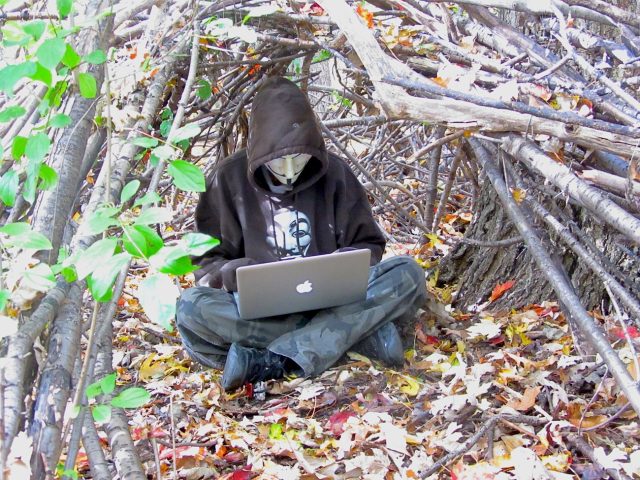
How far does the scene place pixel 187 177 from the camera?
148cm

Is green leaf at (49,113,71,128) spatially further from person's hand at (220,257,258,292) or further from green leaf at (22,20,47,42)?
person's hand at (220,257,258,292)

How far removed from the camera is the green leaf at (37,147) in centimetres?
146

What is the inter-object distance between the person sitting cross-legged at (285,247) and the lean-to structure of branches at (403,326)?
0.43 ft

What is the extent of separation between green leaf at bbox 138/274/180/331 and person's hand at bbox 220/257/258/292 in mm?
1964

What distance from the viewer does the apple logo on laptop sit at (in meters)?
2.86

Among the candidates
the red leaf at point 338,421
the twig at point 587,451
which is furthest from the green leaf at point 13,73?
the twig at point 587,451

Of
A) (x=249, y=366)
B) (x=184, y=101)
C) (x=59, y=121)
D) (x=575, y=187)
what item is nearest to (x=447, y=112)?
(x=575, y=187)

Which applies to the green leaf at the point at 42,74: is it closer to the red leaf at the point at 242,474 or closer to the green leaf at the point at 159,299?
the green leaf at the point at 159,299

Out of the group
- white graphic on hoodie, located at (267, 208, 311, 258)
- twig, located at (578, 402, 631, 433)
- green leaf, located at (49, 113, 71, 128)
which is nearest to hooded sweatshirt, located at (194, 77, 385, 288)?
white graphic on hoodie, located at (267, 208, 311, 258)

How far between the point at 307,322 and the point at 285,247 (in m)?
0.35

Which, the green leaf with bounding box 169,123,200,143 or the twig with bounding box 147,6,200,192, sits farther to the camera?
the twig with bounding box 147,6,200,192

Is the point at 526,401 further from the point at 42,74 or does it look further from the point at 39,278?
the point at 42,74

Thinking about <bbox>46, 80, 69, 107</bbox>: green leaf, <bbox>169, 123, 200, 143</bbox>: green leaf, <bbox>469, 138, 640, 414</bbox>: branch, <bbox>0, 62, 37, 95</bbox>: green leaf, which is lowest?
<bbox>469, 138, 640, 414</bbox>: branch

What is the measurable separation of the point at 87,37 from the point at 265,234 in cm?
164
